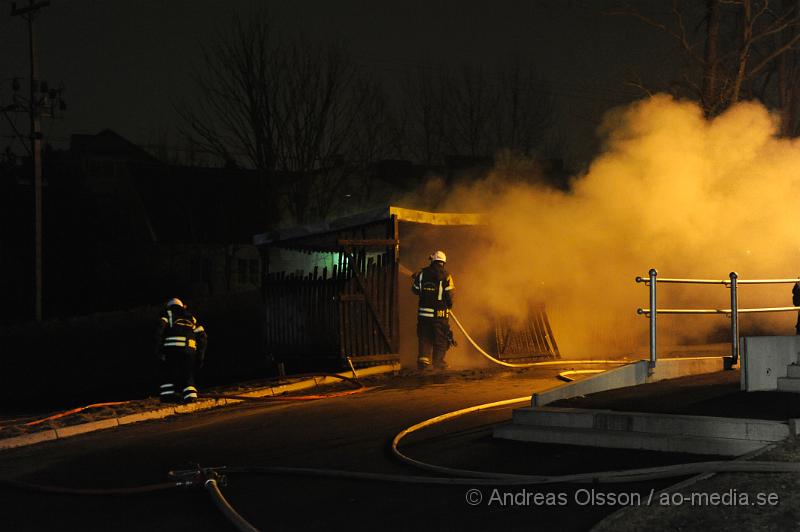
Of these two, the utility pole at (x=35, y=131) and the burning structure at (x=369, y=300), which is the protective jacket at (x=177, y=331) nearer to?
the burning structure at (x=369, y=300)

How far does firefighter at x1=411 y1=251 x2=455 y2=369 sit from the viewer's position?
15.5 m

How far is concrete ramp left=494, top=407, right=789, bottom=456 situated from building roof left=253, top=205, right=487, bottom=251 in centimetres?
853

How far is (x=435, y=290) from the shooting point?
15516 millimetres

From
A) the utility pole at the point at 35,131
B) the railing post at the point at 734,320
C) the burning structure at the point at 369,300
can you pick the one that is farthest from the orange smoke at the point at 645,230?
the utility pole at the point at 35,131

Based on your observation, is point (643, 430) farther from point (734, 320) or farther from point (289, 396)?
point (289, 396)

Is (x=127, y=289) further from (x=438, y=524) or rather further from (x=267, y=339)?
(x=438, y=524)

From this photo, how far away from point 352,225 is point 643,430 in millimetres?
10788

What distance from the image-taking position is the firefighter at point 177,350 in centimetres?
1316

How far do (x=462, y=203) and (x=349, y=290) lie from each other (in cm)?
506

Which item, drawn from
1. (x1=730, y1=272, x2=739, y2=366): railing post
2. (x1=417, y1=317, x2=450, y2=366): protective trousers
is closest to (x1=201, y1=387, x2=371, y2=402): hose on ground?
(x1=417, y1=317, x2=450, y2=366): protective trousers

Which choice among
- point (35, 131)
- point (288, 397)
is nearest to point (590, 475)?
point (288, 397)

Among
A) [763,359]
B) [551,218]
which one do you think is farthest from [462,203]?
[763,359]

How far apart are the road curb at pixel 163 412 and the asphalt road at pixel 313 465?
25 centimetres

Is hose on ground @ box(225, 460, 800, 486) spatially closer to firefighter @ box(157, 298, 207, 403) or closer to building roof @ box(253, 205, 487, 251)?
firefighter @ box(157, 298, 207, 403)
